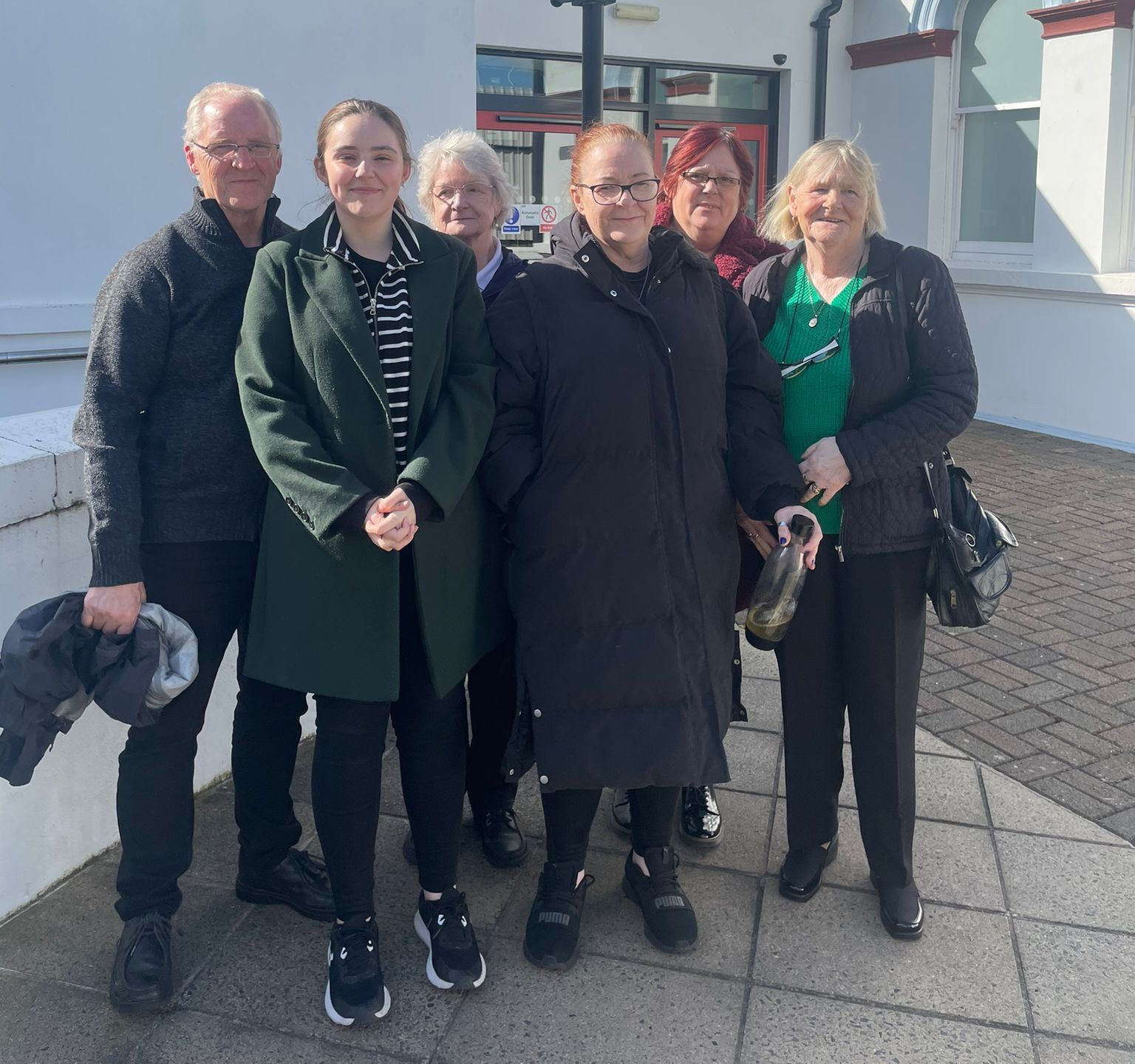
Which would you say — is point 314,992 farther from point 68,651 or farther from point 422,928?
point 68,651

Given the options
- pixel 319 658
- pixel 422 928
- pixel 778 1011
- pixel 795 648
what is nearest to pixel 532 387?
pixel 319 658

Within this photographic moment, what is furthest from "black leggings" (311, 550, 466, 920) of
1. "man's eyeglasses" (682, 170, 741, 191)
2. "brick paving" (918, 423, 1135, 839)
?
"brick paving" (918, 423, 1135, 839)

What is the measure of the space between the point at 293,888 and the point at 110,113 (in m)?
3.89

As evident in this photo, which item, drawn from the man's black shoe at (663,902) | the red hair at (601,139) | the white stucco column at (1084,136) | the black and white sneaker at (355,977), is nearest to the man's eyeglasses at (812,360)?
the red hair at (601,139)

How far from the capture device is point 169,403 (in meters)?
2.59

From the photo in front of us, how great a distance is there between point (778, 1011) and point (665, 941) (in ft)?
1.09

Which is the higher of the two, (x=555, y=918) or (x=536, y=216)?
(x=536, y=216)

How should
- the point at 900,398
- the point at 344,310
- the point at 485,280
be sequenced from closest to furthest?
the point at 344,310
the point at 900,398
the point at 485,280

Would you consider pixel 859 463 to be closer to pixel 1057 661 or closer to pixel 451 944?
pixel 451 944

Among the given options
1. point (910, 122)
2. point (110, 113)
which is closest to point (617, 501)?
point (110, 113)

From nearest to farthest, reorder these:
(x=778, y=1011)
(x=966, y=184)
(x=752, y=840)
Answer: (x=778, y=1011), (x=752, y=840), (x=966, y=184)

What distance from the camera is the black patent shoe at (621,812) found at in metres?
3.47

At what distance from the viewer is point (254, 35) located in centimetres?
570

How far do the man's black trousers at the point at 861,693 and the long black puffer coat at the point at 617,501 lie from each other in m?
0.29
